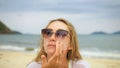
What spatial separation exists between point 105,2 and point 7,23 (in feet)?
2.79

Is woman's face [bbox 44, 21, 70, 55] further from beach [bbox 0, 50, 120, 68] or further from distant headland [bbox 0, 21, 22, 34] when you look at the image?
distant headland [bbox 0, 21, 22, 34]

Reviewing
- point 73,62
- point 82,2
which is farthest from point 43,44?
point 82,2

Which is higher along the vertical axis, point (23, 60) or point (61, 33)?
point (61, 33)

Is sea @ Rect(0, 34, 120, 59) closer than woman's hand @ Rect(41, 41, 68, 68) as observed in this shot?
No

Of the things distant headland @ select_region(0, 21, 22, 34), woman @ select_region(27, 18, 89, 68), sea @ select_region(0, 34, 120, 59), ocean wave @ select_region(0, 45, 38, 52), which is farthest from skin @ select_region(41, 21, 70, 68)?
distant headland @ select_region(0, 21, 22, 34)

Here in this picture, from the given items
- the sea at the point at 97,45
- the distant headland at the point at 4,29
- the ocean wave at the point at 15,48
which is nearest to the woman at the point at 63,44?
the sea at the point at 97,45

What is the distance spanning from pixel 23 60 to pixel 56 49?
1.82ft

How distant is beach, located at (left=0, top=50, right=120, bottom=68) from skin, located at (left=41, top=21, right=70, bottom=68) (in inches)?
11.6

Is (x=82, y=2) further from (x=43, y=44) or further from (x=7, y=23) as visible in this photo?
(x=7, y=23)

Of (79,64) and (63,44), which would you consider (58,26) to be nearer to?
(63,44)

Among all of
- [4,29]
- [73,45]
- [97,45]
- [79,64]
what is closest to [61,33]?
[73,45]

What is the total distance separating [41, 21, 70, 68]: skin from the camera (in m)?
1.81

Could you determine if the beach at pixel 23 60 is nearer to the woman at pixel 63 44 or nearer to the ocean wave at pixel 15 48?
the ocean wave at pixel 15 48

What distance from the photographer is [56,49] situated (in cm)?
181
